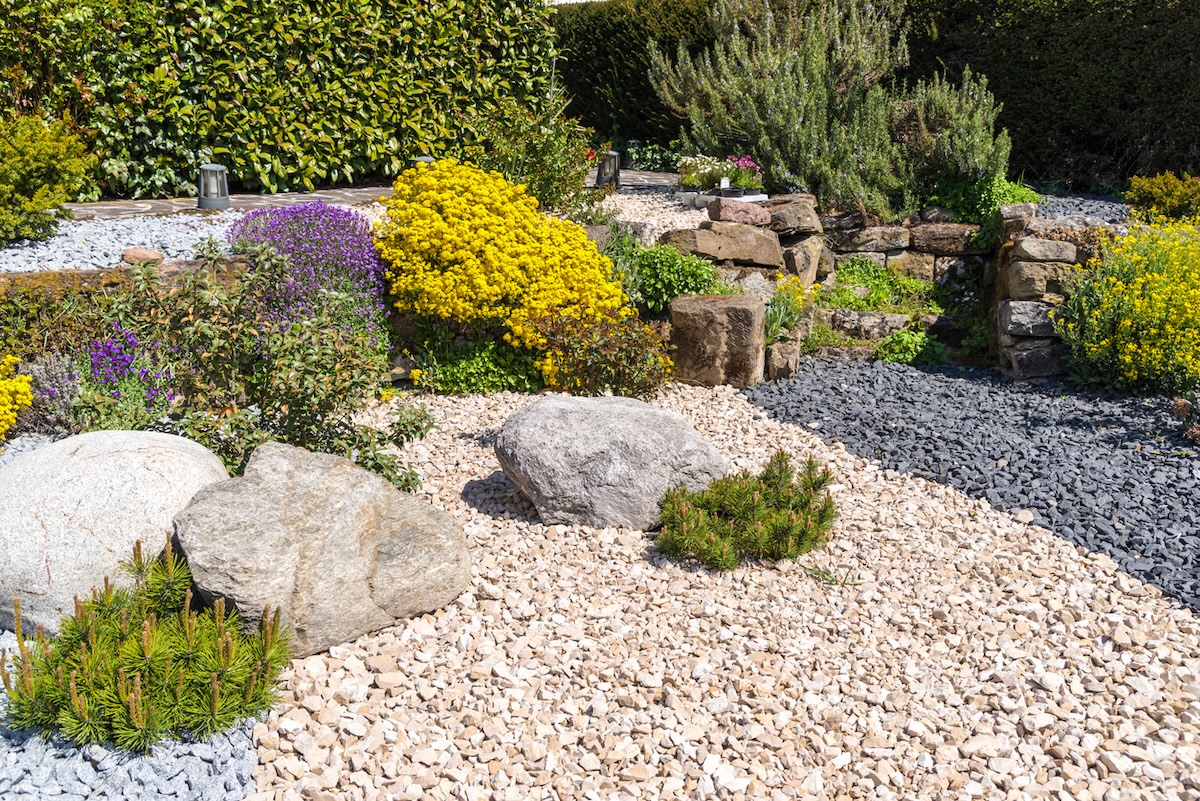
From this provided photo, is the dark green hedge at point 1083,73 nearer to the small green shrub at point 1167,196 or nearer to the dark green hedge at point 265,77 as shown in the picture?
the small green shrub at point 1167,196

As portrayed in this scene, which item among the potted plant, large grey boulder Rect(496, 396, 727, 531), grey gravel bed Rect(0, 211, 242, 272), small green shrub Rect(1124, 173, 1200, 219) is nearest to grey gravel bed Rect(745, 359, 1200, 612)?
large grey boulder Rect(496, 396, 727, 531)

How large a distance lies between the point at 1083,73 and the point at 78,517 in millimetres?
10130

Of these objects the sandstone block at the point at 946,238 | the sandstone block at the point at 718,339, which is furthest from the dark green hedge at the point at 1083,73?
the sandstone block at the point at 718,339

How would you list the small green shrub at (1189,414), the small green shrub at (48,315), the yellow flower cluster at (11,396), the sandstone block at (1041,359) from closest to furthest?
the yellow flower cluster at (11,396) → the small green shrub at (1189,414) → the small green shrub at (48,315) → the sandstone block at (1041,359)

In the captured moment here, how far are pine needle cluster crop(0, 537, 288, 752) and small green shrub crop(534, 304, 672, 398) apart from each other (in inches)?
127

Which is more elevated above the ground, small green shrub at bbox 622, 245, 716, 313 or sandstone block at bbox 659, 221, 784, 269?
sandstone block at bbox 659, 221, 784, 269

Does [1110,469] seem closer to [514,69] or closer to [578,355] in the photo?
[578,355]

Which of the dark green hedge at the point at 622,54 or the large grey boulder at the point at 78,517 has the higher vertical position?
the dark green hedge at the point at 622,54

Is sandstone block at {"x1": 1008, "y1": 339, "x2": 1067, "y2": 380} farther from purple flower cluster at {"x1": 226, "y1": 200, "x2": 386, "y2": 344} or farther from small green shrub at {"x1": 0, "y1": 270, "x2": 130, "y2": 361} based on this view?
small green shrub at {"x1": 0, "y1": 270, "x2": 130, "y2": 361}

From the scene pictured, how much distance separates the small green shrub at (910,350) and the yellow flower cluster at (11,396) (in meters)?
5.82

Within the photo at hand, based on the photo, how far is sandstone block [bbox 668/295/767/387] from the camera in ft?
22.0

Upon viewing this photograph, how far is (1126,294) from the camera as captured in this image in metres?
6.56

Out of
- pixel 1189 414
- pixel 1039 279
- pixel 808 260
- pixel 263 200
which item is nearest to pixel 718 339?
pixel 808 260

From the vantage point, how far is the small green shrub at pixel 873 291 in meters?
8.27
